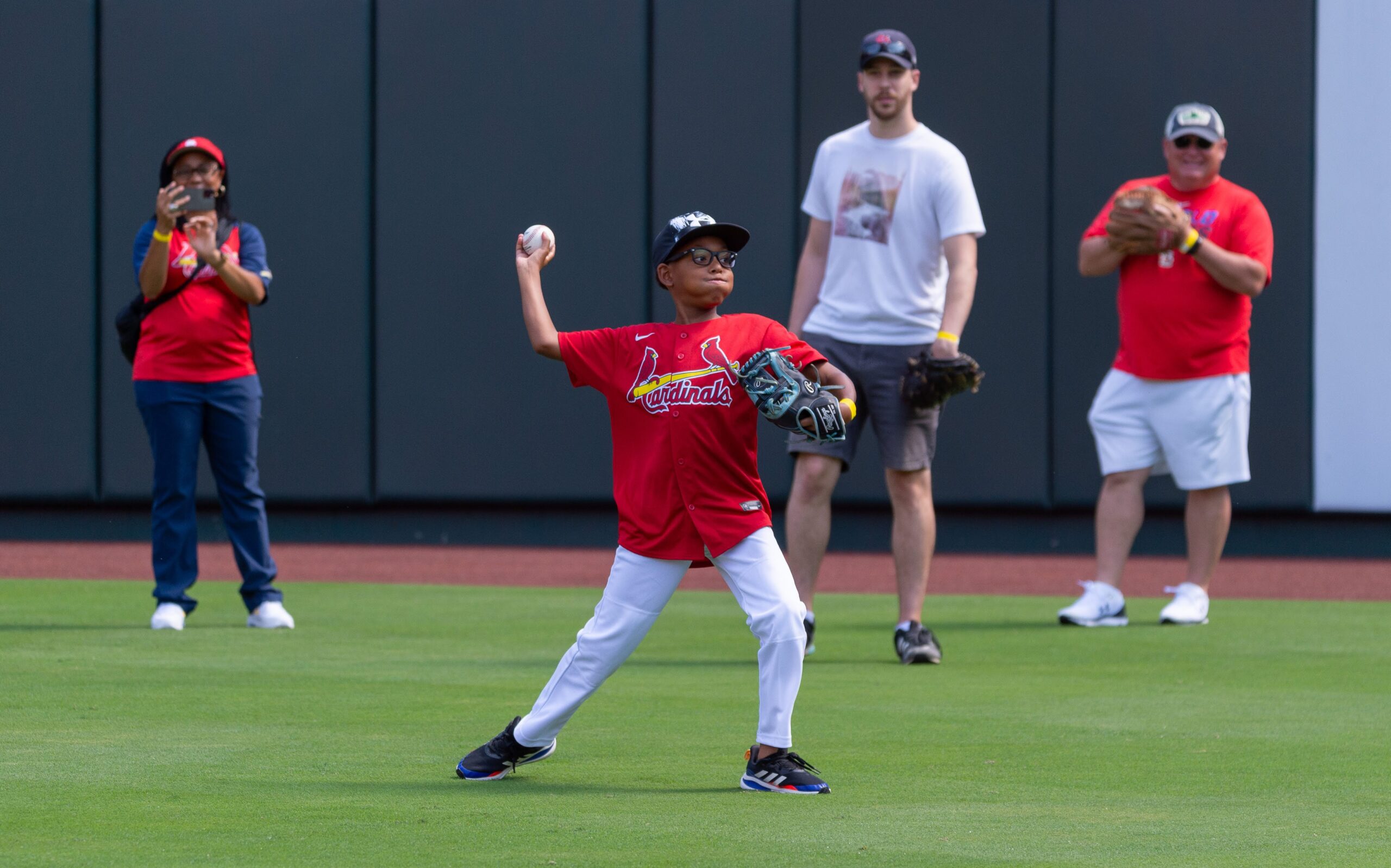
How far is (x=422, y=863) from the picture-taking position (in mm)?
3684

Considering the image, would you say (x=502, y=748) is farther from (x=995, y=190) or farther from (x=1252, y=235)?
(x=995, y=190)

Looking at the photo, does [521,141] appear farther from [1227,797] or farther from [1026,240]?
[1227,797]

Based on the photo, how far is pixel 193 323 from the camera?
322 inches

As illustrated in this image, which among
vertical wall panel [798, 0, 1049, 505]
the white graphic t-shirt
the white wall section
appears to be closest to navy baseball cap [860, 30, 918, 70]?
the white graphic t-shirt

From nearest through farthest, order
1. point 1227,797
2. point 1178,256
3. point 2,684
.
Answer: point 1227,797 < point 2,684 < point 1178,256

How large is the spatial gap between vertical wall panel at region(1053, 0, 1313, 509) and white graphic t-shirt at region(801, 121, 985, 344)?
5.81 metres

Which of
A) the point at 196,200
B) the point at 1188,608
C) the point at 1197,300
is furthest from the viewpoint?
the point at 1197,300

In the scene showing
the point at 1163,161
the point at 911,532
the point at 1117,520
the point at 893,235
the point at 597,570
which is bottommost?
the point at 597,570

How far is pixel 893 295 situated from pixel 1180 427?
7.67 ft

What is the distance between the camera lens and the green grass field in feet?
12.9

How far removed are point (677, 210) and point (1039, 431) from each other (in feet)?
10.5

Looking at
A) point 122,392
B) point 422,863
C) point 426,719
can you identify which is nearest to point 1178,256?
point 426,719

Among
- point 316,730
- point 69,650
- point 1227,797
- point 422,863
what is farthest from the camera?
point 69,650

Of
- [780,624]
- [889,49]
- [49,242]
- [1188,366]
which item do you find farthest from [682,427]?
[49,242]
